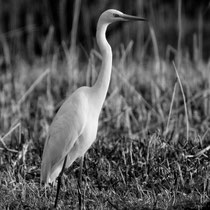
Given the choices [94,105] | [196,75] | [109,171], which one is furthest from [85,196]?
[196,75]

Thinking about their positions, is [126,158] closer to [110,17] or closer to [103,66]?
[103,66]

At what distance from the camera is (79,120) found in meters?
3.20

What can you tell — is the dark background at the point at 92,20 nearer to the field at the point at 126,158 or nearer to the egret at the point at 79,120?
the field at the point at 126,158

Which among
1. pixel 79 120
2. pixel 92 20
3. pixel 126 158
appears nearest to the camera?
pixel 79 120

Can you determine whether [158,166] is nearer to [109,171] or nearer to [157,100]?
[109,171]

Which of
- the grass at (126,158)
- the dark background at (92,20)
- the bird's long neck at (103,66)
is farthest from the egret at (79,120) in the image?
the dark background at (92,20)

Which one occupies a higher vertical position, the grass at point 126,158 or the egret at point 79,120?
the egret at point 79,120

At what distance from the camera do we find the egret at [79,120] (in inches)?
126

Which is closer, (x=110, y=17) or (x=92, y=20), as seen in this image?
(x=110, y=17)

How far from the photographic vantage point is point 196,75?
6.04 m

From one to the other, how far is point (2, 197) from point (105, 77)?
0.93m

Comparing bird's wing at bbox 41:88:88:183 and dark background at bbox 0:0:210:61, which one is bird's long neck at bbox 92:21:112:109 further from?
dark background at bbox 0:0:210:61

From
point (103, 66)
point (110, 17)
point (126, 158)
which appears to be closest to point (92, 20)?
point (126, 158)

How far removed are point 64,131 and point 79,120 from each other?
13 centimetres
